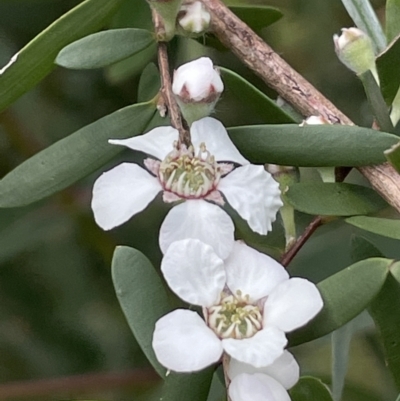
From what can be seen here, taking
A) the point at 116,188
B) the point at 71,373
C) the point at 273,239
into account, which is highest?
the point at 116,188

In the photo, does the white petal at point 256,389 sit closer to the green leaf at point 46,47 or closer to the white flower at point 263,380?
the white flower at point 263,380

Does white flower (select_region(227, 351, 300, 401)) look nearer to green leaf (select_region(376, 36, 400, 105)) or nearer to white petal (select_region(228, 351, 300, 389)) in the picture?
white petal (select_region(228, 351, 300, 389))

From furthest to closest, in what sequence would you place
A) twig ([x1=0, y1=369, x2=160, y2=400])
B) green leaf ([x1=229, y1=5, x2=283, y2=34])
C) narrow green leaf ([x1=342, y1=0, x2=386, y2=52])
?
1. twig ([x1=0, y1=369, x2=160, y2=400])
2. green leaf ([x1=229, y1=5, x2=283, y2=34])
3. narrow green leaf ([x1=342, y1=0, x2=386, y2=52])

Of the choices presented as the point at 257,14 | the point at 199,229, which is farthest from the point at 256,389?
the point at 257,14

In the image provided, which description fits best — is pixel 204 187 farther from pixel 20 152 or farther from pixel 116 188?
pixel 20 152

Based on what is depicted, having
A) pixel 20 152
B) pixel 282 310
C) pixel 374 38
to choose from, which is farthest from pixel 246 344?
pixel 20 152

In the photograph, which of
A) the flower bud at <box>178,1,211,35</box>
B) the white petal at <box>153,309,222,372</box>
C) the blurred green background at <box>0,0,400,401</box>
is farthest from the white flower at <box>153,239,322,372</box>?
the blurred green background at <box>0,0,400,401</box>

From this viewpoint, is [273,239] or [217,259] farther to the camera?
[273,239]

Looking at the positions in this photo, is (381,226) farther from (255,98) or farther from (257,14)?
(257,14)
